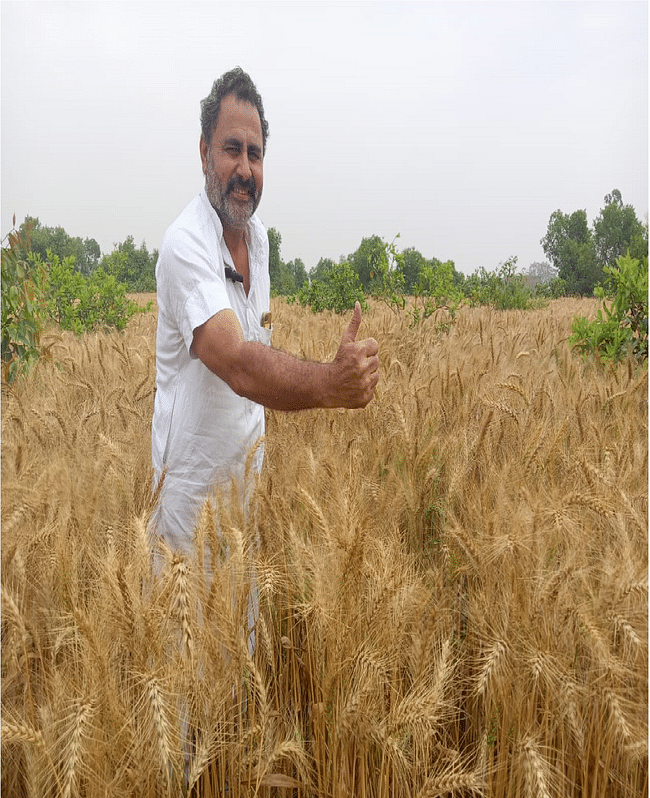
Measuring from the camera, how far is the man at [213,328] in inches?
63.7

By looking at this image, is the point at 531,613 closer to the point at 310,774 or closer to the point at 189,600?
the point at 310,774

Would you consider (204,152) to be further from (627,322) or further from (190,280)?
(627,322)

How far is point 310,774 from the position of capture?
1.27 metres

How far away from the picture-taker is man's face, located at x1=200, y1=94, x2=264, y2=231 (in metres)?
1.86

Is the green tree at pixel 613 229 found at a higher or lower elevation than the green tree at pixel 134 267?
higher

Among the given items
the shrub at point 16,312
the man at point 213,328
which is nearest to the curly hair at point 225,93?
the man at point 213,328

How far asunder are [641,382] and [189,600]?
7.26 ft

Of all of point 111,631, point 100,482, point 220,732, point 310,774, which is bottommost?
point 310,774

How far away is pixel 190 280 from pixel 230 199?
35 cm

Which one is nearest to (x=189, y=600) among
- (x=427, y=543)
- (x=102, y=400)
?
(x=427, y=543)

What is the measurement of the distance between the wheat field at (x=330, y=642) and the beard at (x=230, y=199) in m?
0.70

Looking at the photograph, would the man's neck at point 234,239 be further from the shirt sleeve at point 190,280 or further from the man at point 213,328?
the shirt sleeve at point 190,280

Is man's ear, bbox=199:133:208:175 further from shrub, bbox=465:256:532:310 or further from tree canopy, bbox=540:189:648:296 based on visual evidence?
tree canopy, bbox=540:189:648:296

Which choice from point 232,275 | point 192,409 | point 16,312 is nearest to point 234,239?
point 232,275
